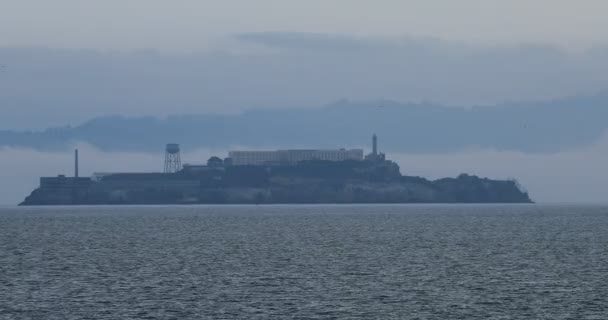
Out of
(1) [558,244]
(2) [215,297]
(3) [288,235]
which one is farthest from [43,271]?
(3) [288,235]

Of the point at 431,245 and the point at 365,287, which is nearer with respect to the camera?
the point at 365,287

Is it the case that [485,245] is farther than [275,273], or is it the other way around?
[485,245]

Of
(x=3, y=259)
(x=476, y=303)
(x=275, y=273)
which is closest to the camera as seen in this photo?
(x=476, y=303)

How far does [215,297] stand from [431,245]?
63.3 m

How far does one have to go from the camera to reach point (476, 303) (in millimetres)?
71062

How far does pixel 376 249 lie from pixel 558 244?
75.1 feet

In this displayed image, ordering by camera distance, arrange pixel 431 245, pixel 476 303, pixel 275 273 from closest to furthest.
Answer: pixel 476 303, pixel 275 273, pixel 431 245

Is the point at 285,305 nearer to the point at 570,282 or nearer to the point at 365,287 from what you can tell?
the point at 365,287

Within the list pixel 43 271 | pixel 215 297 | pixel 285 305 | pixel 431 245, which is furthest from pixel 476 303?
pixel 431 245

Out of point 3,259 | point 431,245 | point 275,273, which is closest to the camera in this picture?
point 275,273

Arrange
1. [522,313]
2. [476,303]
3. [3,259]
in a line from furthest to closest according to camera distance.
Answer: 1. [3,259]
2. [476,303]
3. [522,313]

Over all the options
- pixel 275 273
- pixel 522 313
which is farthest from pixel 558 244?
pixel 522 313

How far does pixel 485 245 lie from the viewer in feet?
441

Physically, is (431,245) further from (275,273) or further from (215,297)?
(215,297)
